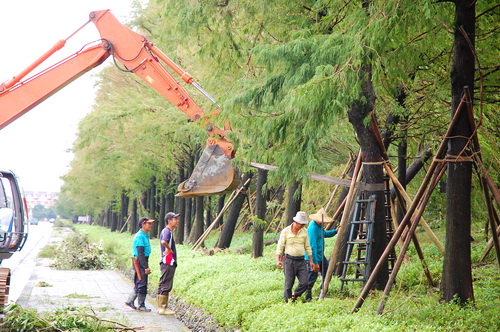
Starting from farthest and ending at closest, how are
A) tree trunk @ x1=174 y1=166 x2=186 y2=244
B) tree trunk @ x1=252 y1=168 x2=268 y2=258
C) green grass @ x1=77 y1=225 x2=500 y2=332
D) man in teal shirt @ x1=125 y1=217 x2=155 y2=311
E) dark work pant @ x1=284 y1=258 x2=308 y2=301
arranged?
tree trunk @ x1=174 y1=166 x2=186 y2=244
tree trunk @ x1=252 y1=168 x2=268 y2=258
man in teal shirt @ x1=125 y1=217 x2=155 y2=311
dark work pant @ x1=284 y1=258 x2=308 y2=301
green grass @ x1=77 y1=225 x2=500 y2=332

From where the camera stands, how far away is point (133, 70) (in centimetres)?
1579

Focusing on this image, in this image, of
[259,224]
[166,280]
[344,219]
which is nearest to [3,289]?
[166,280]

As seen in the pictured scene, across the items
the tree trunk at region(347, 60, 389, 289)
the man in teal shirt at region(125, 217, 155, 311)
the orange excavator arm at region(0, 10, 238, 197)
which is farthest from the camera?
the orange excavator arm at region(0, 10, 238, 197)

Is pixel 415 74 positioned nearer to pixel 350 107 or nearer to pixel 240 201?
pixel 350 107

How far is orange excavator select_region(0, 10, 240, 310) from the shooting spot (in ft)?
44.3

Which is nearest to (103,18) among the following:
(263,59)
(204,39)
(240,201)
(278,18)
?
(204,39)

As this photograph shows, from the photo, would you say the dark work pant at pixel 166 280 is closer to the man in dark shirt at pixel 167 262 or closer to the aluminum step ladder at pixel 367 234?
the man in dark shirt at pixel 167 262

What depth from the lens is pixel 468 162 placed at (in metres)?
8.88

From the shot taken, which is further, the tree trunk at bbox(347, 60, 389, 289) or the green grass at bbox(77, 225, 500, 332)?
the tree trunk at bbox(347, 60, 389, 289)

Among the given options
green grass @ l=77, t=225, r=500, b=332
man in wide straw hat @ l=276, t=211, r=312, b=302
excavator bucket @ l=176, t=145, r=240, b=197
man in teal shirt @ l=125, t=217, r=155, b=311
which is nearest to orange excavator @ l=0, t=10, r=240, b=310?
excavator bucket @ l=176, t=145, r=240, b=197

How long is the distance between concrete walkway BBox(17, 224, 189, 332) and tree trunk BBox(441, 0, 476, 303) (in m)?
4.83

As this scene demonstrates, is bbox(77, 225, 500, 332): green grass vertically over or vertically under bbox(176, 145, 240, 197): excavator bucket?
under

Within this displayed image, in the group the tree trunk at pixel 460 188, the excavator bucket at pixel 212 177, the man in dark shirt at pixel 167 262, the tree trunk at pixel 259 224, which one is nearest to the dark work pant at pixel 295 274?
the tree trunk at pixel 460 188

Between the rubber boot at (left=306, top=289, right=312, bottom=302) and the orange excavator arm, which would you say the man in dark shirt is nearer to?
the orange excavator arm
